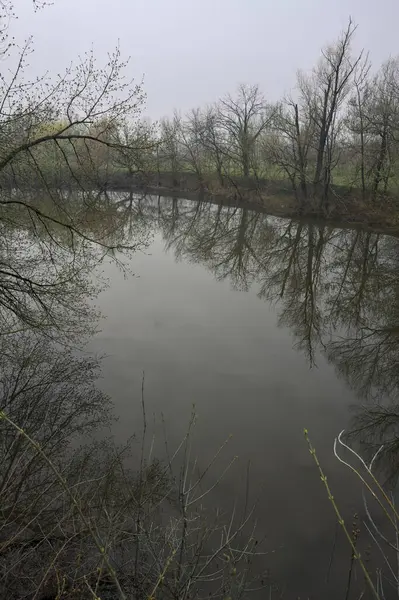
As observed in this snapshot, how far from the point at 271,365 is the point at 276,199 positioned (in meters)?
25.5

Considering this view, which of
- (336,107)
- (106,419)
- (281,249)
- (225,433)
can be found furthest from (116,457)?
(336,107)

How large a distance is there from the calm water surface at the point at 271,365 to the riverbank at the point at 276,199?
390 centimetres

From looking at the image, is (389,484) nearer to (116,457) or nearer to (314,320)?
(116,457)

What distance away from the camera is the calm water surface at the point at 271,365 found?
429 centimetres

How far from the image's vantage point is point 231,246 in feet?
60.1

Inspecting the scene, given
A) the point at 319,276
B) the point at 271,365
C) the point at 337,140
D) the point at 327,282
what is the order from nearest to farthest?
the point at 271,365, the point at 327,282, the point at 319,276, the point at 337,140

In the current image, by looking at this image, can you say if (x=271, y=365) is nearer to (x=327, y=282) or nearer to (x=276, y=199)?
(x=327, y=282)

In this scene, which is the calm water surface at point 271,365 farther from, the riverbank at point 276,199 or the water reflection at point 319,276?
the riverbank at point 276,199

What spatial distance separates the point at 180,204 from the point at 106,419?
3169 centimetres

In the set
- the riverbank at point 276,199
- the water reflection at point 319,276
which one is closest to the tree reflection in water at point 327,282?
the water reflection at point 319,276

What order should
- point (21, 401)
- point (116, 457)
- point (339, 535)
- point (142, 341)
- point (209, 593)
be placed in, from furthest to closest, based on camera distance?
point (142, 341) < point (21, 401) < point (116, 457) < point (339, 535) < point (209, 593)

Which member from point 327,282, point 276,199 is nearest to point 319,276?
point 327,282

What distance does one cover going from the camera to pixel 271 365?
300 inches

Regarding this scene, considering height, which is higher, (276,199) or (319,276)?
(276,199)
